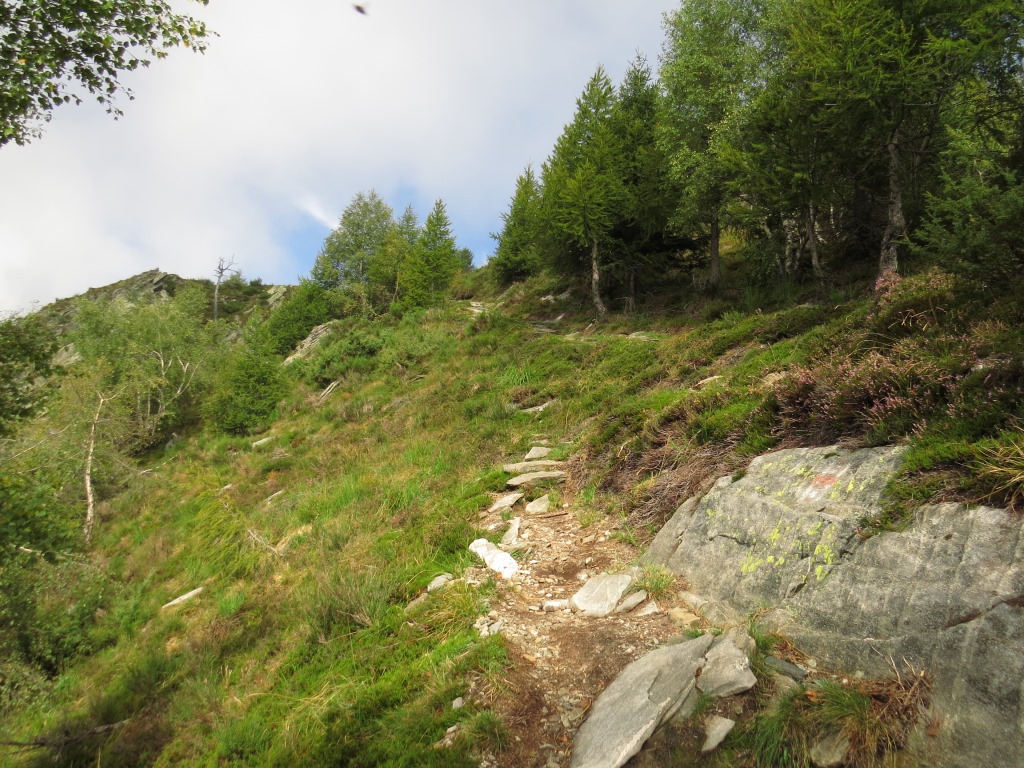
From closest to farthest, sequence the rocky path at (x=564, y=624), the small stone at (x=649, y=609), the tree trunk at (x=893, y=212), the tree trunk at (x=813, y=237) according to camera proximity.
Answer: the rocky path at (x=564, y=624) < the small stone at (x=649, y=609) < the tree trunk at (x=893, y=212) < the tree trunk at (x=813, y=237)

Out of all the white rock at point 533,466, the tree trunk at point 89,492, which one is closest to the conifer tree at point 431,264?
the tree trunk at point 89,492

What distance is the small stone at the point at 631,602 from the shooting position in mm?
4797

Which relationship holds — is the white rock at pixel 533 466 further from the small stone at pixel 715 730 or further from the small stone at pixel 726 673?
the small stone at pixel 715 730

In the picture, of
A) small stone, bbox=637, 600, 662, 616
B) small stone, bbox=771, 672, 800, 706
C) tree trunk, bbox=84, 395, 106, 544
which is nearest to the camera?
small stone, bbox=771, 672, 800, 706

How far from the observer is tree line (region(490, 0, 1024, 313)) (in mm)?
9227

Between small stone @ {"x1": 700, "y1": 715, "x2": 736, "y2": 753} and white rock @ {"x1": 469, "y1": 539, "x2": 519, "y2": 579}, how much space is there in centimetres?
296

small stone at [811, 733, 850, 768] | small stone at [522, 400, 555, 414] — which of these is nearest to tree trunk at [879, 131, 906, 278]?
small stone at [522, 400, 555, 414]

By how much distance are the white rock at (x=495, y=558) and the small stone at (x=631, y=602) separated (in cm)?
147

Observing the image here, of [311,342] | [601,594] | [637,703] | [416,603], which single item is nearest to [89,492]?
[311,342]

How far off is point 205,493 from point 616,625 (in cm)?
1662

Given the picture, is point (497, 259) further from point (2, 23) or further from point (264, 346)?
point (2, 23)

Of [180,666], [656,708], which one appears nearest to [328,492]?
[180,666]

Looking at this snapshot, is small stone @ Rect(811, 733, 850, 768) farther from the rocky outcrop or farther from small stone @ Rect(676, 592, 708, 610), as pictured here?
small stone @ Rect(676, 592, 708, 610)

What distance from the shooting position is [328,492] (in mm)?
11891
